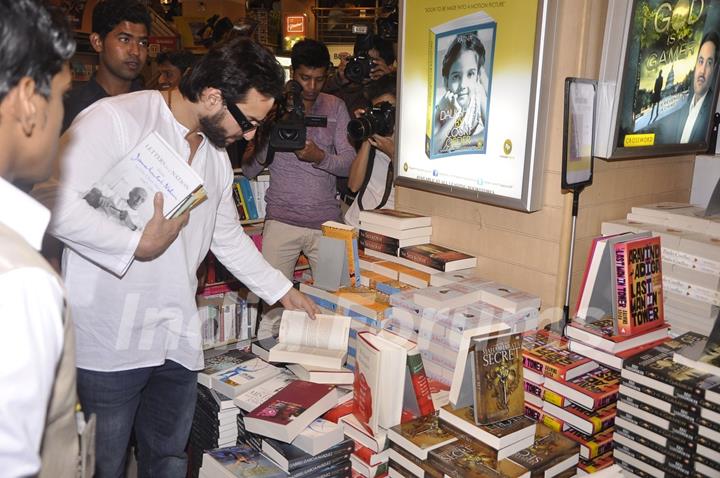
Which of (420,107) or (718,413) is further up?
(420,107)

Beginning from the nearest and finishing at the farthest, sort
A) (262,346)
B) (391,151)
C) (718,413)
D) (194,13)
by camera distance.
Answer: (718,413) < (262,346) < (391,151) < (194,13)

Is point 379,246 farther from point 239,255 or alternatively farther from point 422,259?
point 239,255

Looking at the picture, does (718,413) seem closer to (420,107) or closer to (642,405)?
(642,405)

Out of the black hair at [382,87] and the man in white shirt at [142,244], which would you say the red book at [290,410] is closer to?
the man in white shirt at [142,244]

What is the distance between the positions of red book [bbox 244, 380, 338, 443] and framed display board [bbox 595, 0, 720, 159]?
3.90ft

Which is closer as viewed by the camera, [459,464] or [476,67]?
[459,464]

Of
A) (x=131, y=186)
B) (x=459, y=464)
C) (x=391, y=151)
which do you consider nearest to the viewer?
(x=459, y=464)

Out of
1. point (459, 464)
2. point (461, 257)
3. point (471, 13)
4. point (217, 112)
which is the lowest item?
point (459, 464)

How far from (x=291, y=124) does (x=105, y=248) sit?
1.46 metres

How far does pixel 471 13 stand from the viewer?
2125mm

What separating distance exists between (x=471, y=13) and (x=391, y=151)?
0.73 m

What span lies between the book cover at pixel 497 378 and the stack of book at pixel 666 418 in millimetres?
275

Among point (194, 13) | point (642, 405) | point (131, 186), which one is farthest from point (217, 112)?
point (194, 13)

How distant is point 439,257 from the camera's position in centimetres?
229
